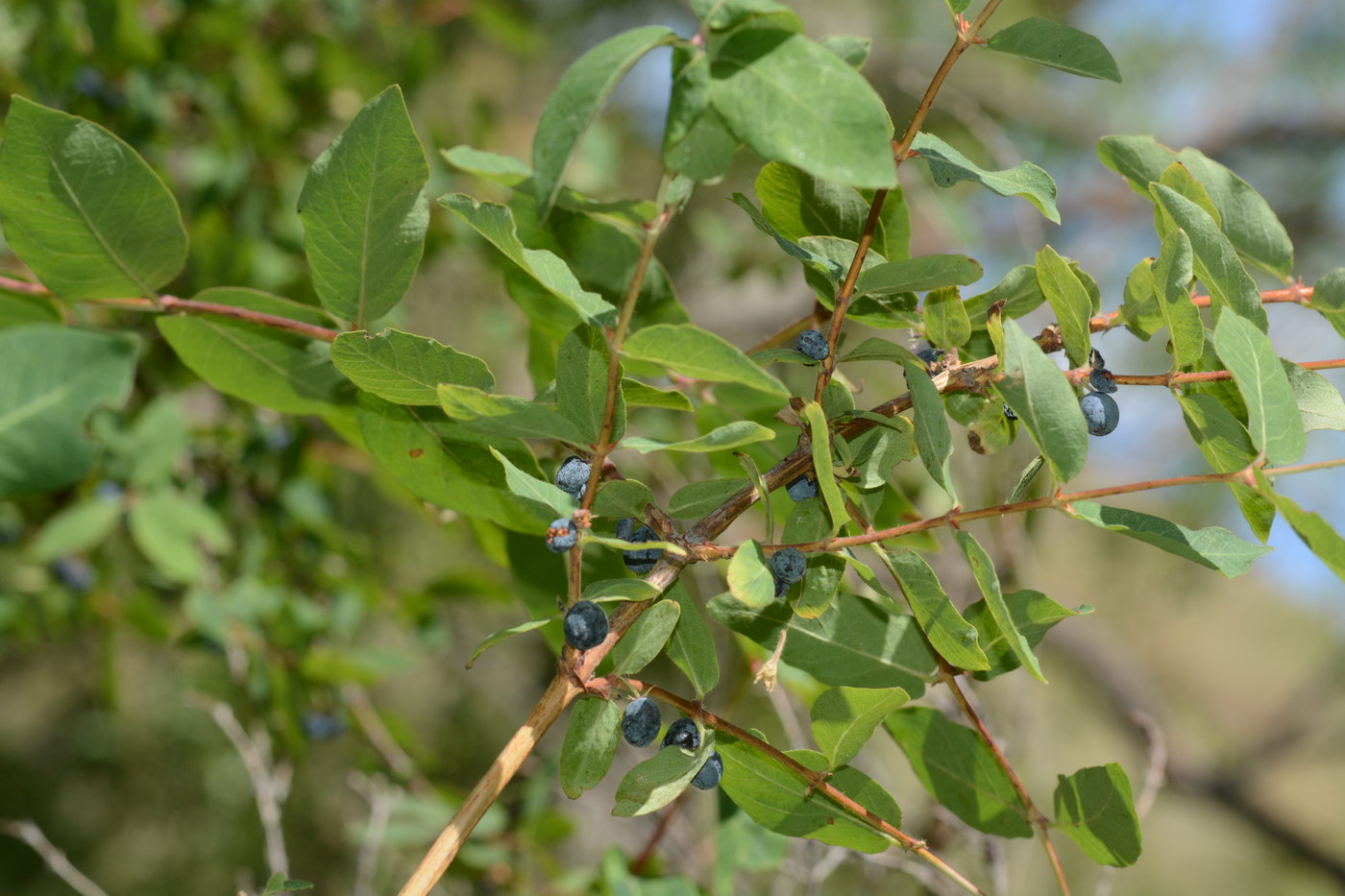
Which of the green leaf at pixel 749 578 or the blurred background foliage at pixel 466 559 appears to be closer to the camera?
the green leaf at pixel 749 578

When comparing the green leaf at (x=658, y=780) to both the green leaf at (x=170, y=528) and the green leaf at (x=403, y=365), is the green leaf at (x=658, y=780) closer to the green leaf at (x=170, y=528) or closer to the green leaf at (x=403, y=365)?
the green leaf at (x=403, y=365)

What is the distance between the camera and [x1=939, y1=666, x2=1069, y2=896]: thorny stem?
417 mm

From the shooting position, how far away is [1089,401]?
0.39 meters

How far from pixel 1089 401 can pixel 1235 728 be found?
138 inches

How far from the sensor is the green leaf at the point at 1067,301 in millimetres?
358

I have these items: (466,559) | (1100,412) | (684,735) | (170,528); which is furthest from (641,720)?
(466,559)

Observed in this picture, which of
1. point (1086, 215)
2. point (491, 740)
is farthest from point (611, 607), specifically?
point (1086, 215)

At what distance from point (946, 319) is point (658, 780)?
0.73ft

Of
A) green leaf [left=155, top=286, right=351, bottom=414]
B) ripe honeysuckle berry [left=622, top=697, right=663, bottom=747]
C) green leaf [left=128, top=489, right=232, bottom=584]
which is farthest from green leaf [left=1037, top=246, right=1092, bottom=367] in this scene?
green leaf [left=128, top=489, right=232, bottom=584]

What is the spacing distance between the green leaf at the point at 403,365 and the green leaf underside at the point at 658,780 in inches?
6.6

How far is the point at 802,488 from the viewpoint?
16.6 inches

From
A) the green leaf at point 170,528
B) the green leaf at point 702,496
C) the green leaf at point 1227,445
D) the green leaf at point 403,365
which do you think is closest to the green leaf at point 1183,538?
the green leaf at point 1227,445

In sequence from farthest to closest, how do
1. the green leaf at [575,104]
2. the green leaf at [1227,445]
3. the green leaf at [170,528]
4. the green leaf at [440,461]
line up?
the green leaf at [170,528]
the green leaf at [440,461]
the green leaf at [1227,445]
the green leaf at [575,104]

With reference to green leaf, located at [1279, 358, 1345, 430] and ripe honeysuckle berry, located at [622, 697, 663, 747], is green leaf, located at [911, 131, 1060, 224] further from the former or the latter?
ripe honeysuckle berry, located at [622, 697, 663, 747]
